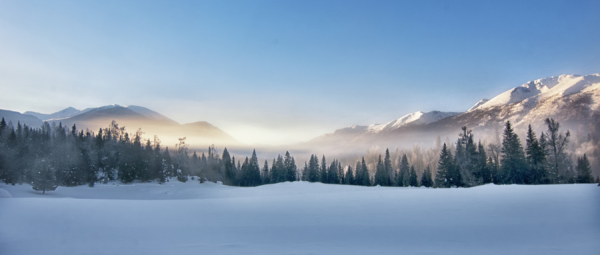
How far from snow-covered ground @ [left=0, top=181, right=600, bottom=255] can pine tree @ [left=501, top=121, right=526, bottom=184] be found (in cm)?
2349

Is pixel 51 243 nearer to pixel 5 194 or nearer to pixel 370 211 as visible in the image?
pixel 370 211

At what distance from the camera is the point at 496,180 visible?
34125 millimetres

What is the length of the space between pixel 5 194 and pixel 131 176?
25.8m

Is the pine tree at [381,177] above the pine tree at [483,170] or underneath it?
underneath

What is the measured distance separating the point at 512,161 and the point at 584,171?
6.33 metres

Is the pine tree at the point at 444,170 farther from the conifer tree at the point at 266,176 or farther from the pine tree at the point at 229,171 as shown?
the pine tree at the point at 229,171

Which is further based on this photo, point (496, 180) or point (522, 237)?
point (496, 180)

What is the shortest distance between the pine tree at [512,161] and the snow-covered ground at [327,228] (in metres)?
23.5

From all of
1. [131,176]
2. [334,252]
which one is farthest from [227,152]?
[334,252]

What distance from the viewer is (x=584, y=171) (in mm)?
30531

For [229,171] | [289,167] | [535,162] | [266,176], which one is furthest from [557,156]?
[229,171]

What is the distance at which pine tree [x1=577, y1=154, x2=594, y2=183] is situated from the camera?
29742mm

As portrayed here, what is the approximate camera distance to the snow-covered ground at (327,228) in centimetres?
653

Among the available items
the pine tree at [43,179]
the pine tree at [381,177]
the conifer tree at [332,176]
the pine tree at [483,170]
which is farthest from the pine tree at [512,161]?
the pine tree at [43,179]
